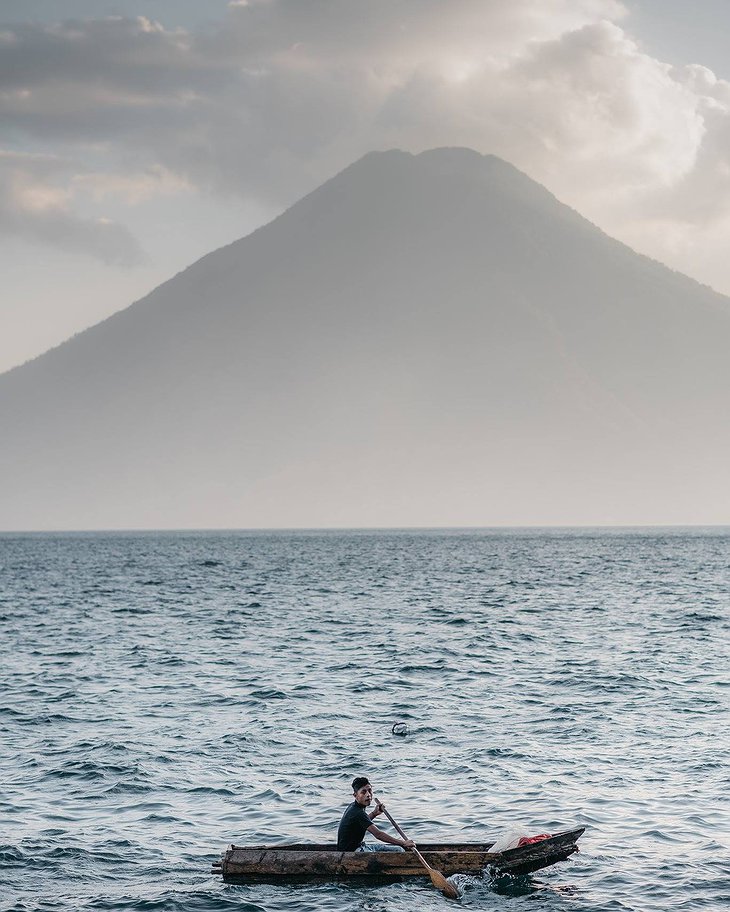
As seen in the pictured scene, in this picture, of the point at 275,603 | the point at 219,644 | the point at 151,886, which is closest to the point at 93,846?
the point at 151,886

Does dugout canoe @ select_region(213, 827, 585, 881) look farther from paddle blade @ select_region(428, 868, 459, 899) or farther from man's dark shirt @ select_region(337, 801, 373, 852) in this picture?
man's dark shirt @ select_region(337, 801, 373, 852)

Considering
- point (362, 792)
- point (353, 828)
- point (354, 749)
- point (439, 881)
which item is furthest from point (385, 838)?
point (354, 749)

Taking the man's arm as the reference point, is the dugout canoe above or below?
below

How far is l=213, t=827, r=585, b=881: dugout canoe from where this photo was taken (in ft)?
67.0

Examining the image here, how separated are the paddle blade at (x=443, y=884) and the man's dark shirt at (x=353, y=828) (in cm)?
152

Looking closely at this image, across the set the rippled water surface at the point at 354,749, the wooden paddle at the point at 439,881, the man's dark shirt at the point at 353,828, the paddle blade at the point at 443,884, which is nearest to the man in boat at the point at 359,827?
the man's dark shirt at the point at 353,828

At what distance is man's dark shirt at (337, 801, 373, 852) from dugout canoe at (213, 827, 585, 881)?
35cm

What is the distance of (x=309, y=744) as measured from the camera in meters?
31.0

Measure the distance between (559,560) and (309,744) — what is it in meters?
123

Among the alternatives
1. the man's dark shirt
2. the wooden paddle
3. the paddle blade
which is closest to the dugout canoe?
the wooden paddle

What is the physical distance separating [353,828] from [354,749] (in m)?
9.18

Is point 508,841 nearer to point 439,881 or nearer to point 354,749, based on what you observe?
point 439,881

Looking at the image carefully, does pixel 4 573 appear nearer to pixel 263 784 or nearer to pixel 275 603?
pixel 275 603

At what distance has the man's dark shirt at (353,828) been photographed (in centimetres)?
2120
